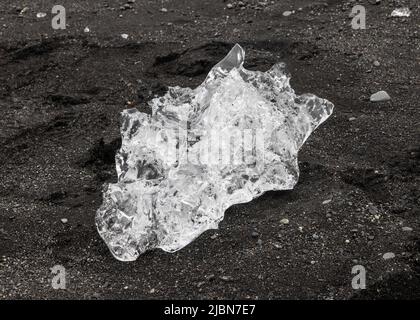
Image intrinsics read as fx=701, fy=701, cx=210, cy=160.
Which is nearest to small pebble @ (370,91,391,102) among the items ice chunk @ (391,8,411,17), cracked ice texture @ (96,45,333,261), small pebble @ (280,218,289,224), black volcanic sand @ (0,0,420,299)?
black volcanic sand @ (0,0,420,299)

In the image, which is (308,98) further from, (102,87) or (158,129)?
(102,87)

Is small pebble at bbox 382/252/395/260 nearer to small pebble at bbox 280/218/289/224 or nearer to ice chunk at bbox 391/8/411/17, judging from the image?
small pebble at bbox 280/218/289/224

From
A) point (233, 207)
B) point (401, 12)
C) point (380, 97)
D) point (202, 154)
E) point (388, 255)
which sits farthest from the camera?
point (401, 12)

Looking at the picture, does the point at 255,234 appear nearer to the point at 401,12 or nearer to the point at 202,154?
the point at 202,154

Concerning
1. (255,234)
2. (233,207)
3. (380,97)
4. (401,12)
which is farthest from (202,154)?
(401,12)

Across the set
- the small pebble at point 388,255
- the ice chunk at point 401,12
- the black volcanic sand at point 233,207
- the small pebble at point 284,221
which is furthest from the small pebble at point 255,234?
A: the ice chunk at point 401,12

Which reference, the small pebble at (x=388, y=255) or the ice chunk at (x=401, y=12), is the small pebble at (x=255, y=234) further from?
the ice chunk at (x=401, y=12)
